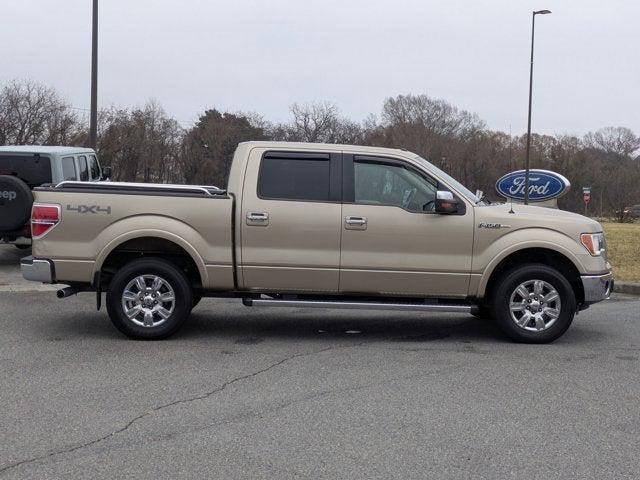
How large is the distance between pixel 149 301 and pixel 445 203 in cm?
321

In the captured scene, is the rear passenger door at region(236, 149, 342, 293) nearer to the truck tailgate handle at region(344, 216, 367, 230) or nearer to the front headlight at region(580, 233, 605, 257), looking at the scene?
the truck tailgate handle at region(344, 216, 367, 230)

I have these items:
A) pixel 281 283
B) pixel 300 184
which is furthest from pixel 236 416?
pixel 300 184

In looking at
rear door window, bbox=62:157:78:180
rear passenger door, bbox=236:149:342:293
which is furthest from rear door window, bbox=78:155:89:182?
rear passenger door, bbox=236:149:342:293

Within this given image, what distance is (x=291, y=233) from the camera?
747cm

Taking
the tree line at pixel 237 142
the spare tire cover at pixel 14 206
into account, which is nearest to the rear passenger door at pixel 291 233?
the spare tire cover at pixel 14 206

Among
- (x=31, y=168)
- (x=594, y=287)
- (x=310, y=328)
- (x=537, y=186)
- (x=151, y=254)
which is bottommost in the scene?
(x=310, y=328)

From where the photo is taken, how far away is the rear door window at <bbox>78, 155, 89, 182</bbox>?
1447cm

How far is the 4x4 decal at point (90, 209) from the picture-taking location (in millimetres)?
7410

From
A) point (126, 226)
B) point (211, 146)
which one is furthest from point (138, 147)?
point (126, 226)

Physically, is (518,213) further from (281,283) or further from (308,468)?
(308,468)

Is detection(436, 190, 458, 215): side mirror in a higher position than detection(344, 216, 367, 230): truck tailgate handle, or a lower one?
higher

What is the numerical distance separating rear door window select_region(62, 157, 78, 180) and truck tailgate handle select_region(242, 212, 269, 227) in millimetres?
7174

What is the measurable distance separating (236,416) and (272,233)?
2.68m

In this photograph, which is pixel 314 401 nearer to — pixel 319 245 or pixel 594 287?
pixel 319 245
